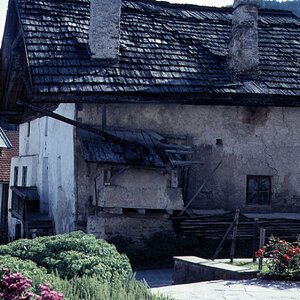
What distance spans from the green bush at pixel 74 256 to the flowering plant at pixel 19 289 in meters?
1.01

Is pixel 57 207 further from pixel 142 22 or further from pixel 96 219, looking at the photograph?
pixel 142 22

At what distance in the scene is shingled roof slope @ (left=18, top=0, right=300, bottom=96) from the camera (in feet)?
42.6

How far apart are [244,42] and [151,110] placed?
10.4 feet

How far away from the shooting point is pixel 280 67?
1490 cm

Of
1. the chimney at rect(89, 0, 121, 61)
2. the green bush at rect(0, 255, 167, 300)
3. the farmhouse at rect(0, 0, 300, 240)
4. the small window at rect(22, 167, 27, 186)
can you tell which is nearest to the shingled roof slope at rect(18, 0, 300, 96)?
the farmhouse at rect(0, 0, 300, 240)

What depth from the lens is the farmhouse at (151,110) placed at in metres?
12.7

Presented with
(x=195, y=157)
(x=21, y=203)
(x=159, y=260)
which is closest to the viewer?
(x=159, y=260)

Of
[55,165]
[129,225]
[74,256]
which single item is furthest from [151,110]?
[74,256]

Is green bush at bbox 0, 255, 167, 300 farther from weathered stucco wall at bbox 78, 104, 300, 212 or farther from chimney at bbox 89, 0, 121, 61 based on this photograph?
chimney at bbox 89, 0, 121, 61

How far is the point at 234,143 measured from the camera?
46.3 ft

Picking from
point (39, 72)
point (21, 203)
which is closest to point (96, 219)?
point (39, 72)

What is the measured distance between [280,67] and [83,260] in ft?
31.4

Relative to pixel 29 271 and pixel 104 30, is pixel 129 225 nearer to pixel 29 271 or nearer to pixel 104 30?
pixel 104 30

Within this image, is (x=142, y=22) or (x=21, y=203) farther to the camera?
(x=21, y=203)
